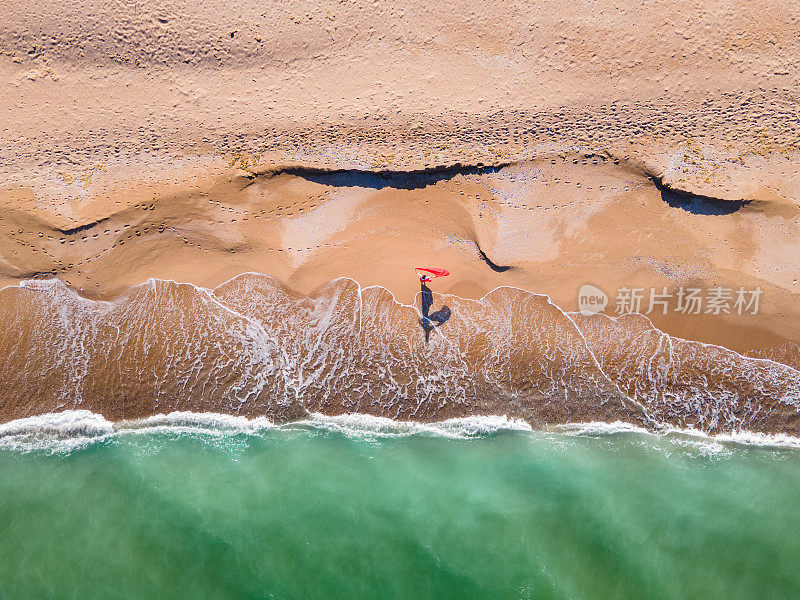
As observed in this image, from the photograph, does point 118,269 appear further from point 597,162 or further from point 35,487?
point 597,162

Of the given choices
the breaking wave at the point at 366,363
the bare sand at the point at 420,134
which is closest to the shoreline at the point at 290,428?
the breaking wave at the point at 366,363

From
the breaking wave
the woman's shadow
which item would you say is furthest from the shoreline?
the woman's shadow

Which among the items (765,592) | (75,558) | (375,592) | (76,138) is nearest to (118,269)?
(76,138)

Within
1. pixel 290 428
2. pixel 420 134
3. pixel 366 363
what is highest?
pixel 420 134

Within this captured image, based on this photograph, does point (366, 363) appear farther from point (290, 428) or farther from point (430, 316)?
point (290, 428)

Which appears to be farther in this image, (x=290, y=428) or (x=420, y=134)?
(x=290, y=428)

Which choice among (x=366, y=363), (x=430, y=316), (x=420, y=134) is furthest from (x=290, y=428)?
(x=420, y=134)
